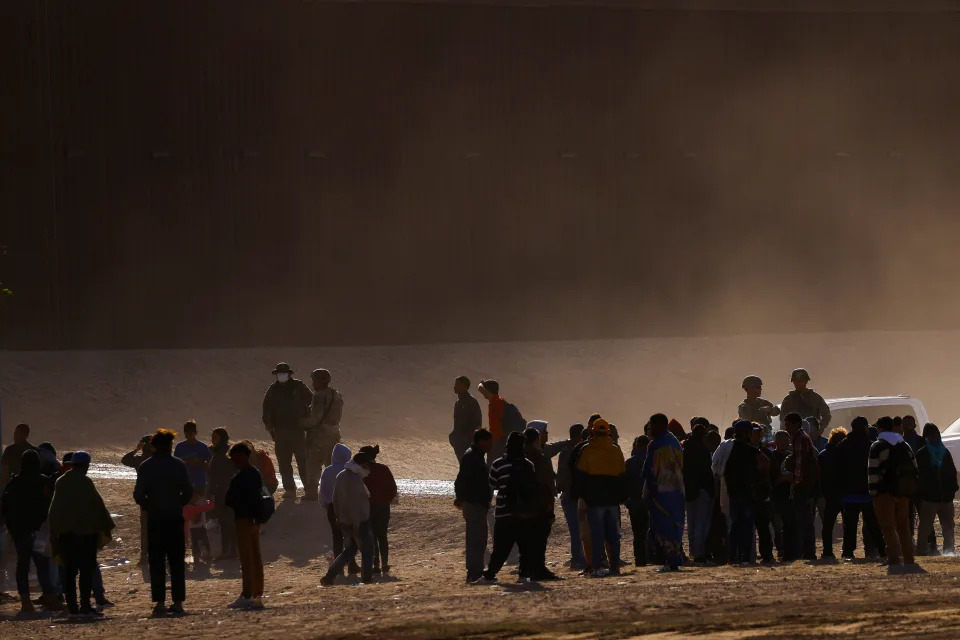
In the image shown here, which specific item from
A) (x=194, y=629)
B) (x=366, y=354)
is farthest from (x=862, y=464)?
(x=366, y=354)

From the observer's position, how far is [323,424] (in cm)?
1911

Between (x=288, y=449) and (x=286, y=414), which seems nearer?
(x=286, y=414)

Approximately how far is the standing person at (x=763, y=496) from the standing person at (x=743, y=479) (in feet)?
0.13

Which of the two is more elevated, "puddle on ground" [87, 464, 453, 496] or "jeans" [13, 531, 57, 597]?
"puddle on ground" [87, 464, 453, 496]

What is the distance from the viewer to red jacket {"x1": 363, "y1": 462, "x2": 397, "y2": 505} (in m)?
15.9

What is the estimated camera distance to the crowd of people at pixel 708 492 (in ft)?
46.4

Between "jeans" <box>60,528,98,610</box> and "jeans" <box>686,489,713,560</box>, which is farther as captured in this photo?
"jeans" <box>686,489,713,560</box>

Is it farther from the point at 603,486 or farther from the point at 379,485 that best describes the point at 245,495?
the point at 603,486

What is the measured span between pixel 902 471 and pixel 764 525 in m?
2.05

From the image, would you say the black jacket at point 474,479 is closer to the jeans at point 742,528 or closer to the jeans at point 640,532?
the jeans at point 640,532

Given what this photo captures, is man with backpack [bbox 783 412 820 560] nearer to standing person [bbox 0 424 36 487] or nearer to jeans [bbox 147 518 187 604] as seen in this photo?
jeans [bbox 147 518 187 604]

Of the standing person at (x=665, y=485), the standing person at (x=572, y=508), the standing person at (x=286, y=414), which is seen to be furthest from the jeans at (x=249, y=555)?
the standing person at (x=286, y=414)

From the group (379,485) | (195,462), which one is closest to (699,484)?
(379,485)

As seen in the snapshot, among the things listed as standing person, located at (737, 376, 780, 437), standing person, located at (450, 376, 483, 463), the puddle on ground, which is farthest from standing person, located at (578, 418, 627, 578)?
the puddle on ground
